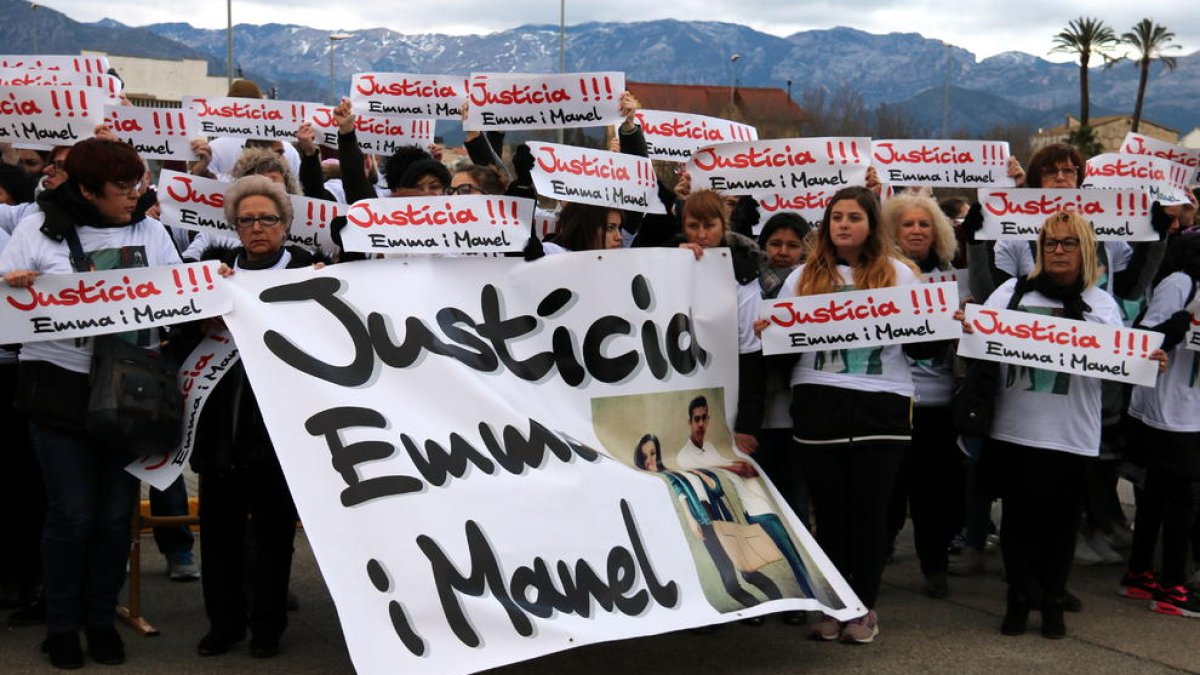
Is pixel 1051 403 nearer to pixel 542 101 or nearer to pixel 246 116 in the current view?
pixel 542 101

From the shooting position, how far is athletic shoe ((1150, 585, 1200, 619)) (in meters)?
6.45

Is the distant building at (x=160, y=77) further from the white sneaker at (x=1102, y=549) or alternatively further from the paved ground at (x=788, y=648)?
the paved ground at (x=788, y=648)

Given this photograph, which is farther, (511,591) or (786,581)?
(786,581)

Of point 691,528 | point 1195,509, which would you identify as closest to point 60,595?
point 691,528

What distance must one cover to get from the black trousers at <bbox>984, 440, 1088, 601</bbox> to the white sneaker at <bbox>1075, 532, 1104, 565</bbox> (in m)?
1.62

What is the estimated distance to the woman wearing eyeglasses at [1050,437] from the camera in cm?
597

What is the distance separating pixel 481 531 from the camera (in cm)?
495

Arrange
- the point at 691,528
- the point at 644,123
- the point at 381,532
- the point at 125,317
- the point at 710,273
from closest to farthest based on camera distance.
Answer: the point at 381,532 → the point at 125,317 → the point at 691,528 → the point at 710,273 → the point at 644,123

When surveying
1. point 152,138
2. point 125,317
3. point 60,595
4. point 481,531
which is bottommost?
point 60,595

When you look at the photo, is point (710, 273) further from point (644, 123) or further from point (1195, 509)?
point (1195, 509)

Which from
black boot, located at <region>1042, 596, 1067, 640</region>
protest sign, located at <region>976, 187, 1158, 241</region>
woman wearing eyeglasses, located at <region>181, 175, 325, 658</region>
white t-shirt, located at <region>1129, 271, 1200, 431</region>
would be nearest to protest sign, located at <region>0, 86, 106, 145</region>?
woman wearing eyeglasses, located at <region>181, 175, 325, 658</region>

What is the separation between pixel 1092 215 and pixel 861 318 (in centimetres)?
184

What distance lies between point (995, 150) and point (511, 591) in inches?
168

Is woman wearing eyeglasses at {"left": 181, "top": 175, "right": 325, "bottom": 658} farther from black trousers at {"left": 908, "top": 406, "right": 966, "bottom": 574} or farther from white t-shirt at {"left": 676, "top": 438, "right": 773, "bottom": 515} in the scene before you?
black trousers at {"left": 908, "top": 406, "right": 966, "bottom": 574}
